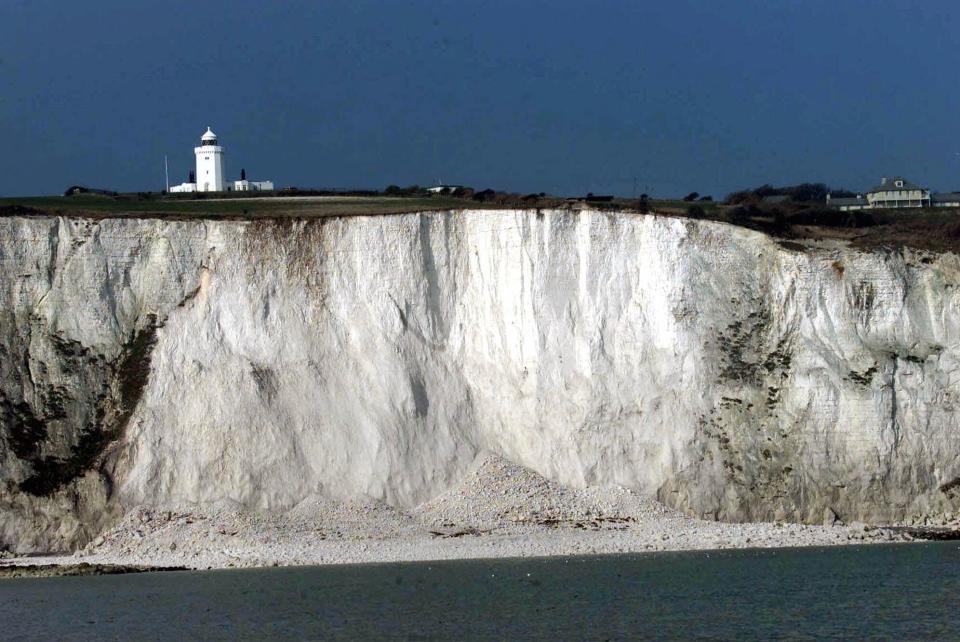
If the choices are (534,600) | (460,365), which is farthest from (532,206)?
(534,600)

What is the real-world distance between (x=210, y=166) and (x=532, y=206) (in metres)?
29.6

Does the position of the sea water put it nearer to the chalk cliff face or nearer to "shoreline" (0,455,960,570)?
"shoreline" (0,455,960,570)

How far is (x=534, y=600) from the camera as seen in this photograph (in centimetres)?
3484

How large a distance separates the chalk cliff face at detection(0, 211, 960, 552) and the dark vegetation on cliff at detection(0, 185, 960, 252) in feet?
5.19

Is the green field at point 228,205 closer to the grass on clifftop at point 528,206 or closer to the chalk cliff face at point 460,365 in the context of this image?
the grass on clifftop at point 528,206

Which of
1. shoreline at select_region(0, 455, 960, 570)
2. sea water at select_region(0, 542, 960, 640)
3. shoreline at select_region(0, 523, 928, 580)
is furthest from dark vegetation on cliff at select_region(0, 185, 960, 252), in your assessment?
sea water at select_region(0, 542, 960, 640)

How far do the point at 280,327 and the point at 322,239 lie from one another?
3251 mm

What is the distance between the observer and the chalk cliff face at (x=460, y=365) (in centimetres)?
4688

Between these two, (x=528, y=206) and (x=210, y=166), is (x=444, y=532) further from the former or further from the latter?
(x=210, y=166)

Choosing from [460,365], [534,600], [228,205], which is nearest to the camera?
[534,600]

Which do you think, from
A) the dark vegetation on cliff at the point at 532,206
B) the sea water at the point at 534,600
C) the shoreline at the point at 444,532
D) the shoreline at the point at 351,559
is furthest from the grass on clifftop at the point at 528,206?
→ the sea water at the point at 534,600

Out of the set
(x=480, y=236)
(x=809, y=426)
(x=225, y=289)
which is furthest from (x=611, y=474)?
(x=225, y=289)

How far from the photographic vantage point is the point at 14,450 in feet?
153

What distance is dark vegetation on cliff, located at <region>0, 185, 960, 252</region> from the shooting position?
5259cm
